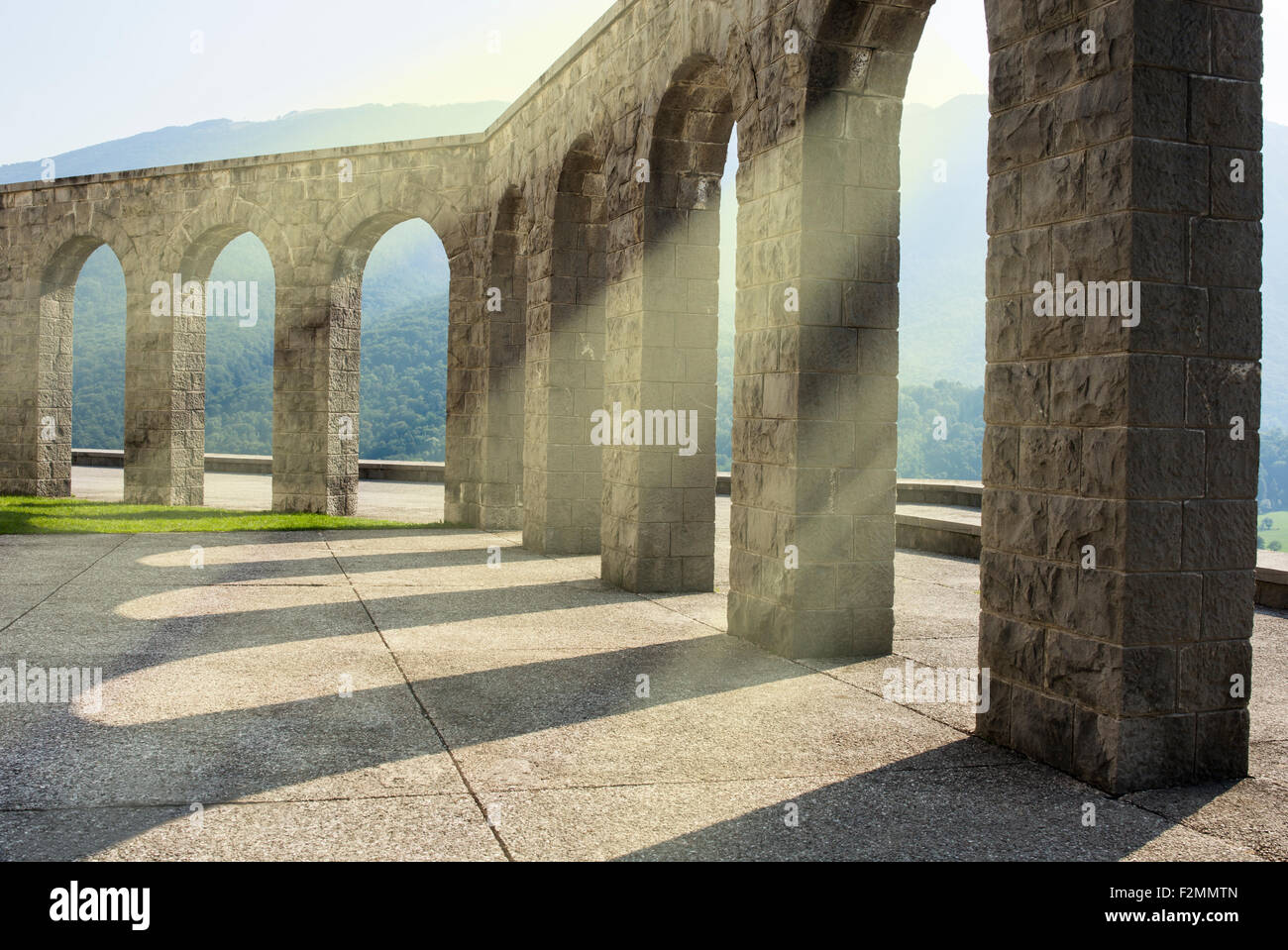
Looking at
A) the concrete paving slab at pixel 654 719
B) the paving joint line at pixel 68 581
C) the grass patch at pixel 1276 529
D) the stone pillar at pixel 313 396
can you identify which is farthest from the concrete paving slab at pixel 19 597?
the grass patch at pixel 1276 529

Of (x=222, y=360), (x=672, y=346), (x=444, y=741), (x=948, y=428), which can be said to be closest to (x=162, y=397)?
(x=672, y=346)

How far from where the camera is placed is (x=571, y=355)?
10.5m

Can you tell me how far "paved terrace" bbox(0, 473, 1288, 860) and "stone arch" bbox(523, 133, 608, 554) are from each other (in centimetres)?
311

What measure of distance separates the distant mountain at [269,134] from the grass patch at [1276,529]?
388 ft

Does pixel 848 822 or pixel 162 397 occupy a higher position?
pixel 162 397

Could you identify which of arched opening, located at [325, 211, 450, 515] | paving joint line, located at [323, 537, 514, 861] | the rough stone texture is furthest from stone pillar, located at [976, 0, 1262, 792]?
arched opening, located at [325, 211, 450, 515]

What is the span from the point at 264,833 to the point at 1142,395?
3174mm

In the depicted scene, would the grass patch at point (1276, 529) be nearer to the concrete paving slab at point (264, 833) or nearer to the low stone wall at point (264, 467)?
the low stone wall at point (264, 467)

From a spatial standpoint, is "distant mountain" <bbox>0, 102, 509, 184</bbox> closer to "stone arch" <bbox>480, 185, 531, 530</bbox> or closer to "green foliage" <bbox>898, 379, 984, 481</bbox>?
"green foliage" <bbox>898, 379, 984, 481</bbox>

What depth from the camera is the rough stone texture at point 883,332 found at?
3.79 meters

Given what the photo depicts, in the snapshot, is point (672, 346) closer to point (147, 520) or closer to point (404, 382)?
point (147, 520)

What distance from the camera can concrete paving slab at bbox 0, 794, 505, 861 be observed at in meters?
3.02

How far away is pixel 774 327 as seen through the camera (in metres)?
6.24
